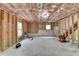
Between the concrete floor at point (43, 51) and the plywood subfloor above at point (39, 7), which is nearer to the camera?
the plywood subfloor above at point (39, 7)

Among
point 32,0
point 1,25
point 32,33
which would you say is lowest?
point 32,33

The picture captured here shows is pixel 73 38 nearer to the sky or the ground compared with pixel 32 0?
nearer to the ground

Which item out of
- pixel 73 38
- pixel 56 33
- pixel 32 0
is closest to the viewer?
pixel 32 0

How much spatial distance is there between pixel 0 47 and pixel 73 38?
19.7 feet

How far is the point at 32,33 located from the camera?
1736 centimetres

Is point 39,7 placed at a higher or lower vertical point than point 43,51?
higher

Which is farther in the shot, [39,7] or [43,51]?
[43,51]

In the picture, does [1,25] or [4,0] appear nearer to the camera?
[4,0]

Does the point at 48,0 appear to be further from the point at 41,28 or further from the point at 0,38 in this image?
the point at 41,28

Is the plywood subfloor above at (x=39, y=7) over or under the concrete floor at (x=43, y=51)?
over

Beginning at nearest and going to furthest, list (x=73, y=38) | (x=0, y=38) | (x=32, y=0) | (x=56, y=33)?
(x=32, y=0) → (x=0, y=38) → (x=73, y=38) → (x=56, y=33)

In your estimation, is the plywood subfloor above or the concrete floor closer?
the plywood subfloor above

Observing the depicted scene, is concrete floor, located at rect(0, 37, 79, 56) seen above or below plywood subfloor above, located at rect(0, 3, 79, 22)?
below

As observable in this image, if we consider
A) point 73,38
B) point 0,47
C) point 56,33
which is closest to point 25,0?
point 0,47
